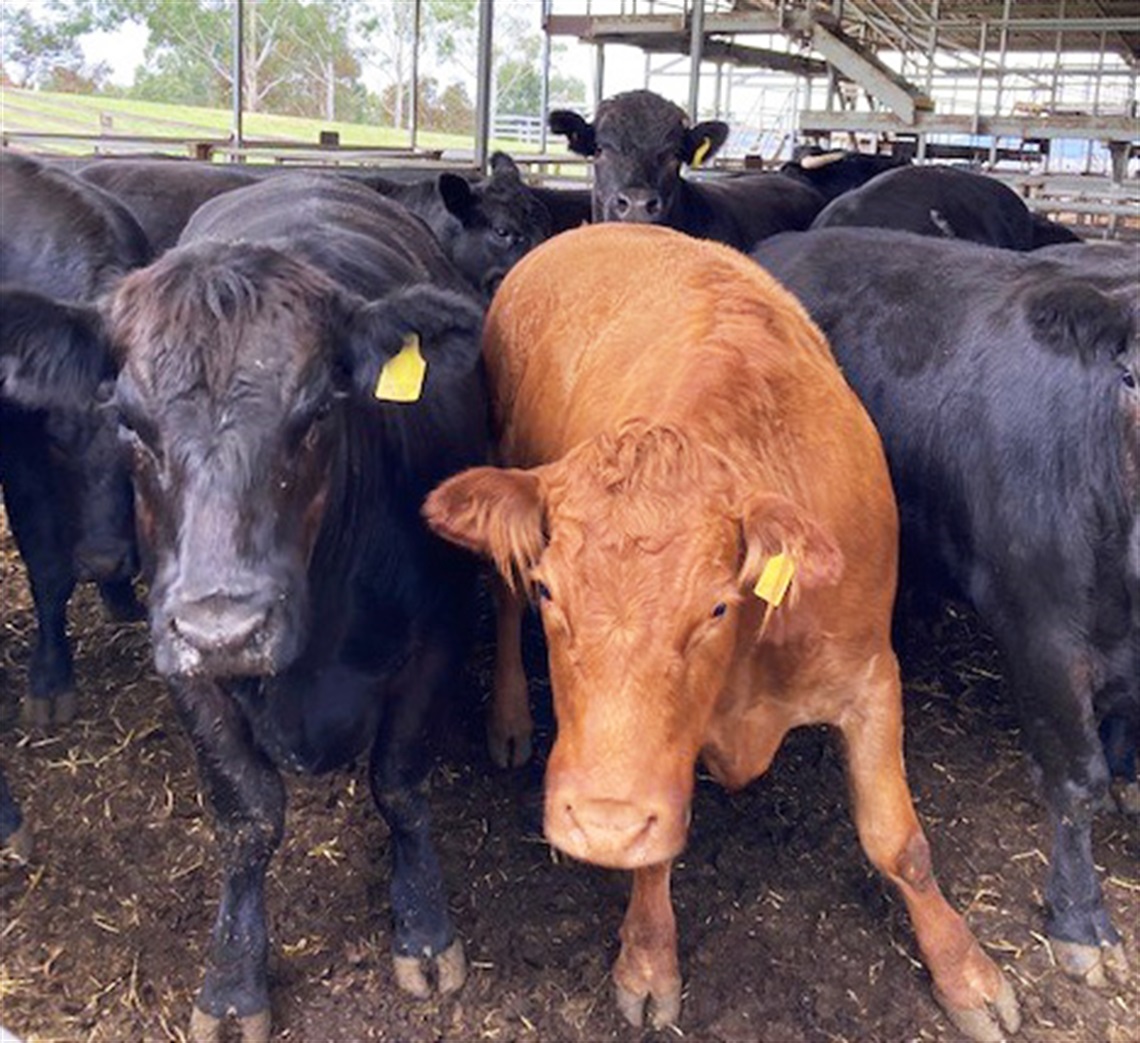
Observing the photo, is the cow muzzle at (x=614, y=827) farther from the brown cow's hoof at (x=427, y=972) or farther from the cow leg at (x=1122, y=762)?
the cow leg at (x=1122, y=762)

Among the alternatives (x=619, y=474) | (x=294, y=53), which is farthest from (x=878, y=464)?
(x=294, y=53)

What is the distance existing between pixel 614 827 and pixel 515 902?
3.98ft

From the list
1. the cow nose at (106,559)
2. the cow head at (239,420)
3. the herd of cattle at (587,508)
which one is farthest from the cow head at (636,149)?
the cow head at (239,420)

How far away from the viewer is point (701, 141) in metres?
8.03

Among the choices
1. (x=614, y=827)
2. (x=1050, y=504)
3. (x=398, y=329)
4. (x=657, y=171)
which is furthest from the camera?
(x=657, y=171)

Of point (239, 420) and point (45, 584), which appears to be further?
point (45, 584)

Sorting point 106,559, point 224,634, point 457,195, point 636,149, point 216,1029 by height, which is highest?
point 636,149

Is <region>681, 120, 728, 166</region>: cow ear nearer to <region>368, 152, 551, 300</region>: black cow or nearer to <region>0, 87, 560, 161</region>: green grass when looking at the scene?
<region>368, 152, 551, 300</region>: black cow

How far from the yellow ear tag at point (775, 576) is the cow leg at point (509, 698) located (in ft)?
5.45

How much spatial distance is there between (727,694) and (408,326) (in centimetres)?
104

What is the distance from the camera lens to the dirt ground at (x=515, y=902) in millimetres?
3004

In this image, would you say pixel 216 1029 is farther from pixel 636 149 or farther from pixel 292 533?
pixel 636 149

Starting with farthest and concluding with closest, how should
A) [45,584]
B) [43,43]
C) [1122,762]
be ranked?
[43,43] < [45,584] < [1122,762]

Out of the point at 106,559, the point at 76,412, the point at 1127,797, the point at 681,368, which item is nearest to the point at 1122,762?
the point at 1127,797
